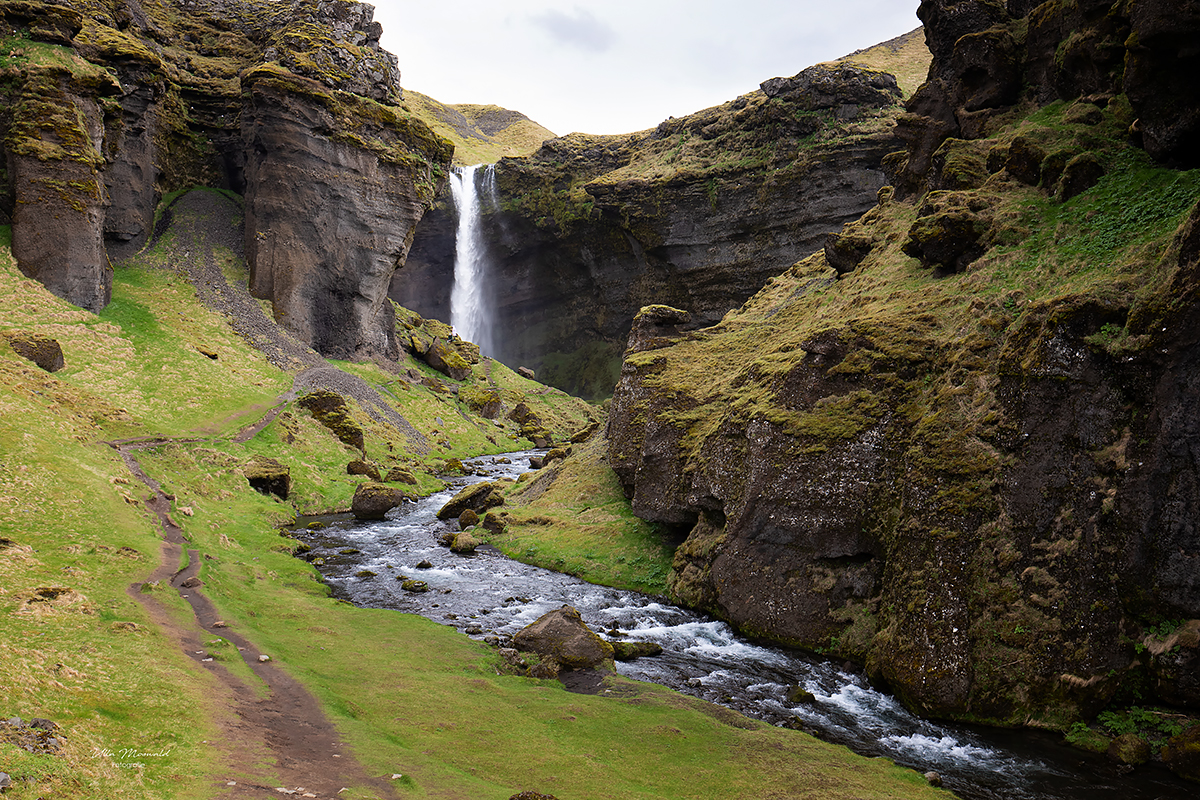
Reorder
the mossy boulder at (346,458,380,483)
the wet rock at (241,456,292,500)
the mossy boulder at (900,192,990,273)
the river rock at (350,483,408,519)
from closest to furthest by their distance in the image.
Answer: the mossy boulder at (900,192,990,273) → the wet rock at (241,456,292,500) → the river rock at (350,483,408,519) → the mossy boulder at (346,458,380,483)

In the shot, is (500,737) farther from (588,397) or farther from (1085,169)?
(588,397)

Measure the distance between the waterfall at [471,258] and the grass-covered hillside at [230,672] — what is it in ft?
222

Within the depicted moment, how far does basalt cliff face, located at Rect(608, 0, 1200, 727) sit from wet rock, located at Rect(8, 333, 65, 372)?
3539 centimetres

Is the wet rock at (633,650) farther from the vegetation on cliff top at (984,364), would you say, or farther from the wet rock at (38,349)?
the wet rock at (38,349)

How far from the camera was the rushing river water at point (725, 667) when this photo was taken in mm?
14102

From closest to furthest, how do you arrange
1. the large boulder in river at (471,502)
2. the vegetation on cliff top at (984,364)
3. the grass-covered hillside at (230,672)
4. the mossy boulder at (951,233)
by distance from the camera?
the grass-covered hillside at (230,672)
the vegetation on cliff top at (984,364)
the mossy boulder at (951,233)
the large boulder in river at (471,502)

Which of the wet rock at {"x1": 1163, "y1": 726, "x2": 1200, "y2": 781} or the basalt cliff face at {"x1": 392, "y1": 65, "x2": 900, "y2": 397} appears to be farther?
the basalt cliff face at {"x1": 392, "y1": 65, "x2": 900, "y2": 397}

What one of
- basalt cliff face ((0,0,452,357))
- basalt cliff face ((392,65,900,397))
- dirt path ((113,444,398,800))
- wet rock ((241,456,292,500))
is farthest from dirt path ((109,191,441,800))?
basalt cliff face ((392,65,900,397))

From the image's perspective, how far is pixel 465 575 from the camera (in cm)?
2997

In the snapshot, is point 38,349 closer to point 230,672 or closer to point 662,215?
point 230,672

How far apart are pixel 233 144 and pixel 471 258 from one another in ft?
125

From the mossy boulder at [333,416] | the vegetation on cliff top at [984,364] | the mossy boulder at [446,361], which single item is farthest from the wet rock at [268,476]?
the mossy boulder at [446,361]

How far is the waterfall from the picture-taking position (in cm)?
10456

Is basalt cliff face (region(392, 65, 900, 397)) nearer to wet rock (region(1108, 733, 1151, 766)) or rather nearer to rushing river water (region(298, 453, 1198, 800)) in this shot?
rushing river water (region(298, 453, 1198, 800))
